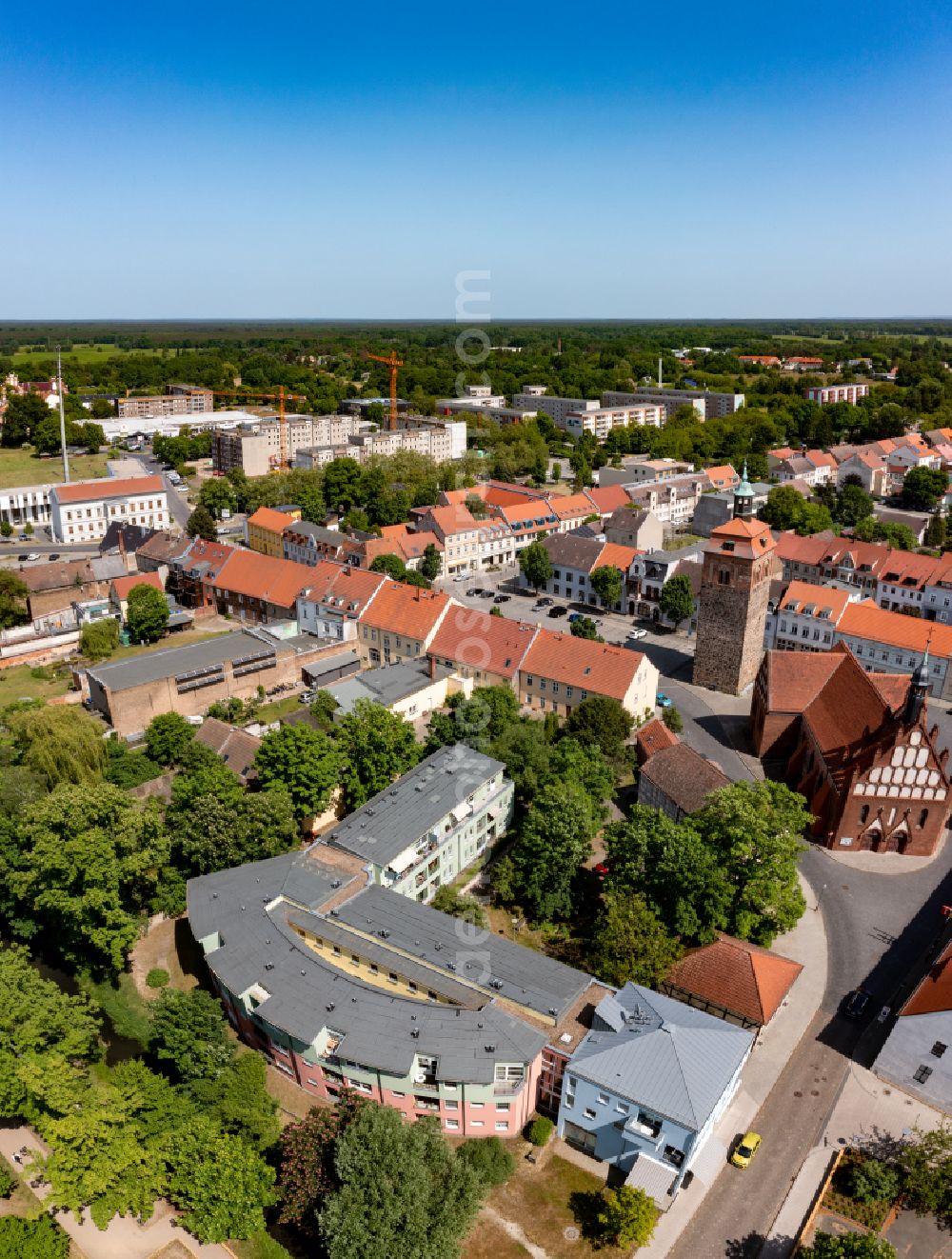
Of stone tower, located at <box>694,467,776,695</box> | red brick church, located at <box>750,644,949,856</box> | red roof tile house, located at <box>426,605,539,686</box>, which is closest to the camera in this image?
red brick church, located at <box>750,644,949,856</box>

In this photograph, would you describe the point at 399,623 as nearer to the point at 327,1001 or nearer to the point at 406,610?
the point at 406,610

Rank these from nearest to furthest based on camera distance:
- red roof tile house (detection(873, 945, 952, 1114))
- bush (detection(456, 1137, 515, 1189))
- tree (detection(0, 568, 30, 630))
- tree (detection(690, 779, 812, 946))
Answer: bush (detection(456, 1137, 515, 1189))
red roof tile house (detection(873, 945, 952, 1114))
tree (detection(690, 779, 812, 946))
tree (detection(0, 568, 30, 630))

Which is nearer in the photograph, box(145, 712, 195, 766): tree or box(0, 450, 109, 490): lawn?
box(145, 712, 195, 766): tree

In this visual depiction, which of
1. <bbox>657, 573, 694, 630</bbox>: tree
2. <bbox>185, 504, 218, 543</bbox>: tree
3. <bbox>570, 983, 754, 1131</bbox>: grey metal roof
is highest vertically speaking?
<bbox>185, 504, 218, 543</bbox>: tree

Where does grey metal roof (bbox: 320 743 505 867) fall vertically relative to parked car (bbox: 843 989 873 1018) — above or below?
above

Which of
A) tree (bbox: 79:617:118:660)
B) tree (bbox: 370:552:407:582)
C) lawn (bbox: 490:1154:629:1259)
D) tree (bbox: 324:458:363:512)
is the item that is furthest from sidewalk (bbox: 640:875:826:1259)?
tree (bbox: 324:458:363:512)

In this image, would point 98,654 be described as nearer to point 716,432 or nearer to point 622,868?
point 622,868

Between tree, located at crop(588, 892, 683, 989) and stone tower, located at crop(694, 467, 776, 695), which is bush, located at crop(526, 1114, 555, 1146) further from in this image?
stone tower, located at crop(694, 467, 776, 695)

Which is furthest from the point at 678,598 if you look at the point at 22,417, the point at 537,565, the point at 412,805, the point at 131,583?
Result: the point at 22,417
